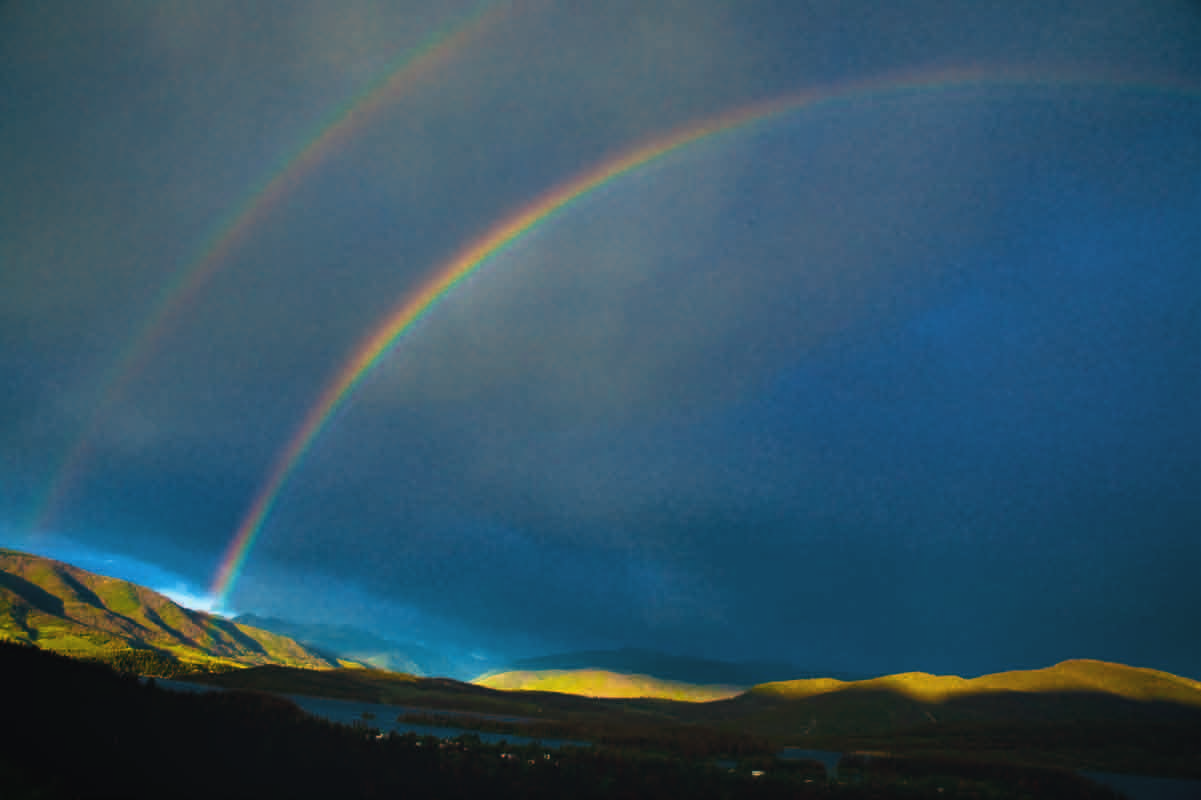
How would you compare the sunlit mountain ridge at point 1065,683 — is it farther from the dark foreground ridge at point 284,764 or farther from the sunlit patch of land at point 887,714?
the dark foreground ridge at point 284,764

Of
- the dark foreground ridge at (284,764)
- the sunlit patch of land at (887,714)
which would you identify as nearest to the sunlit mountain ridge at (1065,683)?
the sunlit patch of land at (887,714)

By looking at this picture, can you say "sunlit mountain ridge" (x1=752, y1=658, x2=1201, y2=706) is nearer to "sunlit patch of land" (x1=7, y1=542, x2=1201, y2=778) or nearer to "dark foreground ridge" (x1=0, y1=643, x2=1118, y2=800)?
"sunlit patch of land" (x1=7, y1=542, x2=1201, y2=778)

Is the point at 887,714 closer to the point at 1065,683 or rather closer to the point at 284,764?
the point at 1065,683

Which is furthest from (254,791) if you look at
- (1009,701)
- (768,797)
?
(1009,701)

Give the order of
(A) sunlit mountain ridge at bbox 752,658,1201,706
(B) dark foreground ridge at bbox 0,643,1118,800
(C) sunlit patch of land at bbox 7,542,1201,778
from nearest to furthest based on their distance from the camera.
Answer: (B) dark foreground ridge at bbox 0,643,1118,800 < (C) sunlit patch of land at bbox 7,542,1201,778 < (A) sunlit mountain ridge at bbox 752,658,1201,706

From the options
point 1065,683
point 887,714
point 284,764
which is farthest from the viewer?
point 1065,683

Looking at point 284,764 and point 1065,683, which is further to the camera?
point 1065,683

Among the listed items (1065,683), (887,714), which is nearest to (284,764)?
(887,714)

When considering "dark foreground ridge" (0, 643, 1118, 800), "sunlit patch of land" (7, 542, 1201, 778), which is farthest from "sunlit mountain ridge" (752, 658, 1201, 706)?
"dark foreground ridge" (0, 643, 1118, 800)

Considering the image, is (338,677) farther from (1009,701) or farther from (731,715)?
(1009,701)
